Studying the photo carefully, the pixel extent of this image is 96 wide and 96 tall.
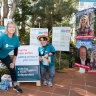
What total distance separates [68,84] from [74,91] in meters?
0.45

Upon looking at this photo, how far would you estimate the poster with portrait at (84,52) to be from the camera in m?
4.34

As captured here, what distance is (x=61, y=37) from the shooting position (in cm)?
463

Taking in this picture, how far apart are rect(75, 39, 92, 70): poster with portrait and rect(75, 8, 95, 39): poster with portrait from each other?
0.18m

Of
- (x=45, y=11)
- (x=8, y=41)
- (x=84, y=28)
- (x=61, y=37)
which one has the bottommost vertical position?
(x=8, y=41)

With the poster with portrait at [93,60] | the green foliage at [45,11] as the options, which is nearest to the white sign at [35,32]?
the poster with portrait at [93,60]

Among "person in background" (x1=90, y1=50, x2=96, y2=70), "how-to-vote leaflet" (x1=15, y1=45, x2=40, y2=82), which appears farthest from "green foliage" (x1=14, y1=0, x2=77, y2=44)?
"how-to-vote leaflet" (x1=15, y1=45, x2=40, y2=82)

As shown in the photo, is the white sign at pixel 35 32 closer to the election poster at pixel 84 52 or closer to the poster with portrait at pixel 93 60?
the election poster at pixel 84 52

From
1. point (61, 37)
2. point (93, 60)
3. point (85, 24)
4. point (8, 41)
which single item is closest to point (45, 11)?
point (61, 37)

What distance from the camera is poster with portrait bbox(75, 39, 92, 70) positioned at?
4339 mm

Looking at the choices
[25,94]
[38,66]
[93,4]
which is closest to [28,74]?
[38,66]

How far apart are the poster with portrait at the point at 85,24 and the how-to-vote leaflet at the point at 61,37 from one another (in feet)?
1.24

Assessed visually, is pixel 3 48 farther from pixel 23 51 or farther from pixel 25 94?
pixel 25 94

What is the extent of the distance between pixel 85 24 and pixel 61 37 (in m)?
0.94

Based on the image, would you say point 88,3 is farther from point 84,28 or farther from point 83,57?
point 83,57
